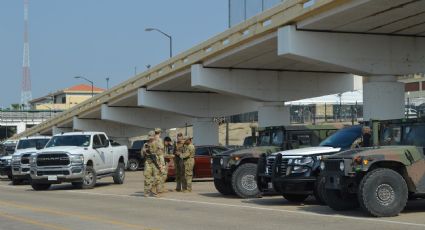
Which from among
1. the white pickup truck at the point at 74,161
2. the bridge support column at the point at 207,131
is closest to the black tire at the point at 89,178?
the white pickup truck at the point at 74,161

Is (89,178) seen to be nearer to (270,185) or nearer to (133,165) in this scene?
(270,185)

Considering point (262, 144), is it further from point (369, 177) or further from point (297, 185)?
point (369, 177)

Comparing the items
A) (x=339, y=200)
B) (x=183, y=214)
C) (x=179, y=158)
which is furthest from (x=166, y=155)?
(x=339, y=200)

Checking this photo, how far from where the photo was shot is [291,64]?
3344 cm

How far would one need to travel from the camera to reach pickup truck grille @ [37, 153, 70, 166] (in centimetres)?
2389

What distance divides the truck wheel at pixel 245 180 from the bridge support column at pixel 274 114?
713 inches

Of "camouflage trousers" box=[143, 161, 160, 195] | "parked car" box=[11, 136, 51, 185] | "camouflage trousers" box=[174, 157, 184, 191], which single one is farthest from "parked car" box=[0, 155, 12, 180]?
"camouflage trousers" box=[143, 161, 160, 195]

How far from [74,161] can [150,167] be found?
16.9 feet

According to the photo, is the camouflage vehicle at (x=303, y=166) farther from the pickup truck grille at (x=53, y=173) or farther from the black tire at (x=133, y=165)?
the black tire at (x=133, y=165)

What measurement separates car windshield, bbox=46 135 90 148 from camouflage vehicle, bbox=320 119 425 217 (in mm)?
13164

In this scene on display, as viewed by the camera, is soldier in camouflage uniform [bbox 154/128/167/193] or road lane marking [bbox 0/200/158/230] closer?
road lane marking [bbox 0/200/158/230]

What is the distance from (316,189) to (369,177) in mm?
2426

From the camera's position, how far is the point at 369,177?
42.4ft

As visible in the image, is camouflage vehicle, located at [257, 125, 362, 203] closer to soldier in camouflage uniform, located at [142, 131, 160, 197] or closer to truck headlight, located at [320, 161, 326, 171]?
truck headlight, located at [320, 161, 326, 171]
